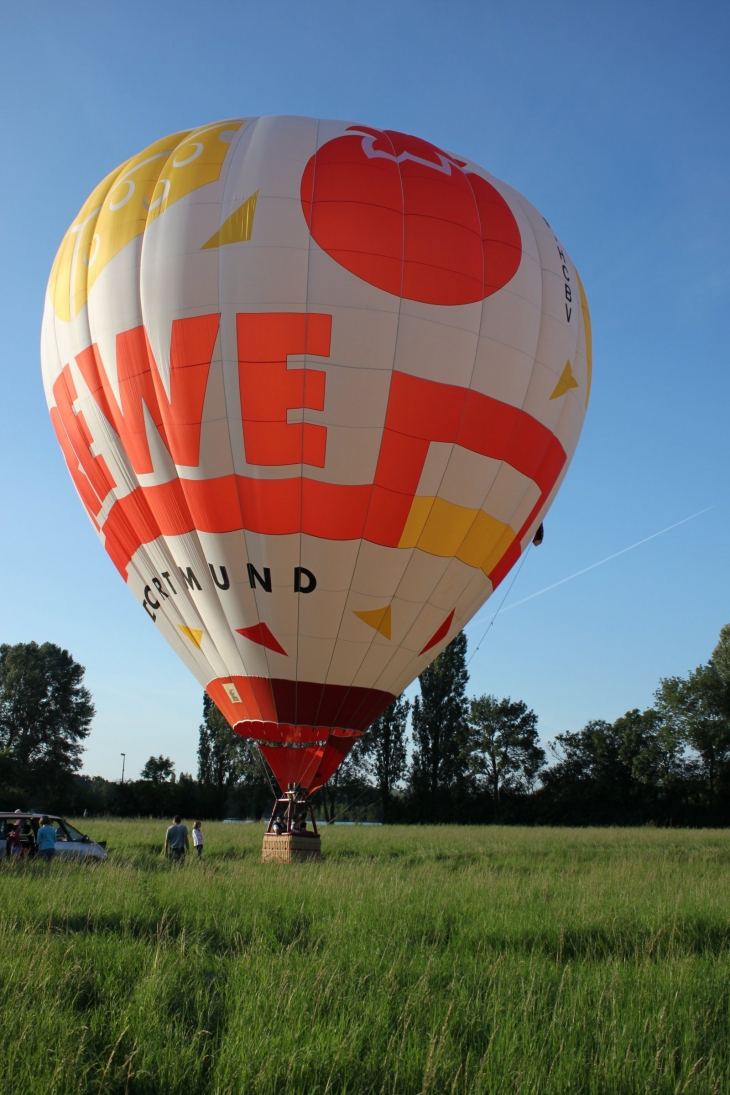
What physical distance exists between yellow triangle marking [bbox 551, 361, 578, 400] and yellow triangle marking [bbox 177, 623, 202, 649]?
6.27 meters

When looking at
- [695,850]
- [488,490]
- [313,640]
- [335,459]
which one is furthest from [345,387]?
[695,850]

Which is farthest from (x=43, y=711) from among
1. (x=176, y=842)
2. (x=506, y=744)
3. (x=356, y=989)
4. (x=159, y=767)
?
(x=356, y=989)

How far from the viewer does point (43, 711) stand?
54.6 metres

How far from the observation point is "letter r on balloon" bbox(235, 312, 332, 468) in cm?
1077

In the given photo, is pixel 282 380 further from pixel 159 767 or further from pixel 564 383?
pixel 159 767

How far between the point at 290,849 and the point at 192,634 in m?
3.28

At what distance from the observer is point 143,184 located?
1223 cm

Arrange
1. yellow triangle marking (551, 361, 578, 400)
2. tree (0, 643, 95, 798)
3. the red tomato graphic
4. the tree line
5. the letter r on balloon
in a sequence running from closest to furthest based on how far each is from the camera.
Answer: the letter r on balloon, the red tomato graphic, yellow triangle marking (551, 361, 578, 400), the tree line, tree (0, 643, 95, 798)

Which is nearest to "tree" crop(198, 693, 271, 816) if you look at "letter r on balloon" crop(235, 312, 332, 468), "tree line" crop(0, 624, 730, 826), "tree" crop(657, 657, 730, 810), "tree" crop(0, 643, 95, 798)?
"tree line" crop(0, 624, 730, 826)

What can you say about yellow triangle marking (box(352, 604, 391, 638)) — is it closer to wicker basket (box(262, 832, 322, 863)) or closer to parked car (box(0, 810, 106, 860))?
wicker basket (box(262, 832, 322, 863))

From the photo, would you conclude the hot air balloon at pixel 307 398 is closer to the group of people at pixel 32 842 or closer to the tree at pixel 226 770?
the group of people at pixel 32 842

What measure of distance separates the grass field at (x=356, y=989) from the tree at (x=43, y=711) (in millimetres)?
48132

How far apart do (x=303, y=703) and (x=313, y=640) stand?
92 cm

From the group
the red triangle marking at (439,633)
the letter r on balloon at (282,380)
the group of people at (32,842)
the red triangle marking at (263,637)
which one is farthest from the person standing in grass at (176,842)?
the letter r on balloon at (282,380)
